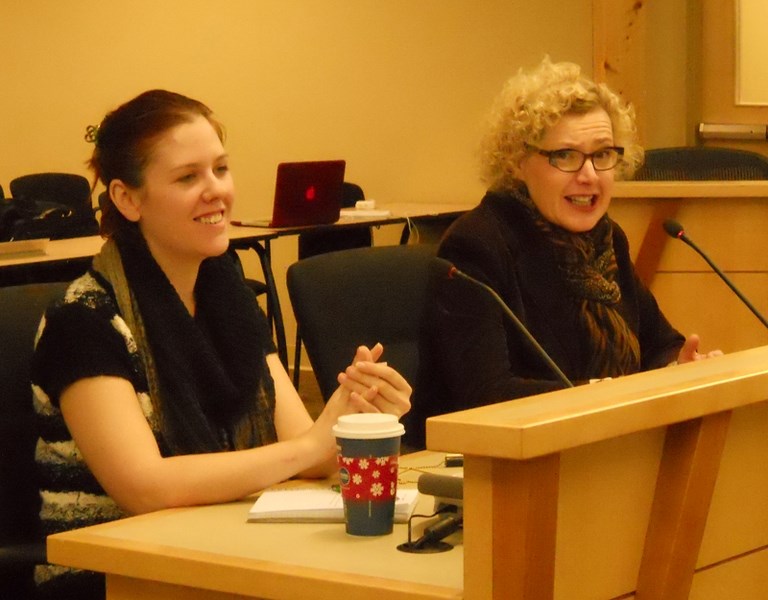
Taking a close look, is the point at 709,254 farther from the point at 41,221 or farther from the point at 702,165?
the point at 41,221

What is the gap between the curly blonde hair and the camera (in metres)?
2.71

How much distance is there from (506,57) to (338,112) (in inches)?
38.5

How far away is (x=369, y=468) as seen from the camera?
5.08ft

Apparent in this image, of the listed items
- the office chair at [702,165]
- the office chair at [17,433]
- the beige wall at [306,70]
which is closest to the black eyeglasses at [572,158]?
the office chair at [17,433]

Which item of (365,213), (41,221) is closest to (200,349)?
(41,221)

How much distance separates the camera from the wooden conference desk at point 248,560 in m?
1.36

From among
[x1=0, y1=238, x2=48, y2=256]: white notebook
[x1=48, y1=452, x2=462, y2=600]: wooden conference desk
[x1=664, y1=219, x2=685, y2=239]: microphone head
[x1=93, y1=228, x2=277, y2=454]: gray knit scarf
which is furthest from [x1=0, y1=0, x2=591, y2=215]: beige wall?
[x1=48, y1=452, x2=462, y2=600]: wooden conference desk

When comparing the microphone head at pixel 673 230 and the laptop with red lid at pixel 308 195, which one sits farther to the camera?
the laptop with red lid at pixel 308 195

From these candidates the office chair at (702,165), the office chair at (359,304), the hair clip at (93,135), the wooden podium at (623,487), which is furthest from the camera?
the office chair at (702,165)

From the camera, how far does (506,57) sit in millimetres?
6562

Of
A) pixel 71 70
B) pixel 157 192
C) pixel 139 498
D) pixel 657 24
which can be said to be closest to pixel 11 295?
pixel 157 192

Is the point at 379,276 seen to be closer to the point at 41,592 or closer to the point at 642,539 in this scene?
the point at 41,592

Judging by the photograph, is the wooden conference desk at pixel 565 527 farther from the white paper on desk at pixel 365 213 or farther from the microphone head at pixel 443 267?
the white paper on desk at pixel 365 213

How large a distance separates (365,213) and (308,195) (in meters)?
0.42
